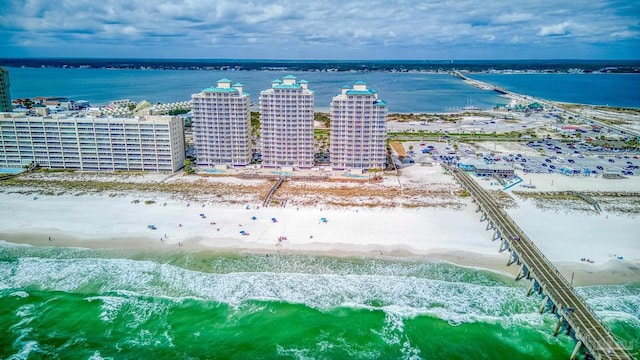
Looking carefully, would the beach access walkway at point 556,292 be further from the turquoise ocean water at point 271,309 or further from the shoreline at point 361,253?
the shoreline at point 361,253

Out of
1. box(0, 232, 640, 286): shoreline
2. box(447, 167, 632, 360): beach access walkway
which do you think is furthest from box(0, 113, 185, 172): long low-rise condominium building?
box(447, 167, 632, 360): beach access walkway

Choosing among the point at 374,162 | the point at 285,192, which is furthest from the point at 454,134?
the point at 285,192

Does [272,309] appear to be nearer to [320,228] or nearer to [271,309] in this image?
[271,309]

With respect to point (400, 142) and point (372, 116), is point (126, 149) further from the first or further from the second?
point (400, 142)

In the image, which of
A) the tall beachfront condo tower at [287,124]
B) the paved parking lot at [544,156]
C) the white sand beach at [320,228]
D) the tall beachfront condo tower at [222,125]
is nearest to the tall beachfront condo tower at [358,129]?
the tall beachfront condo tower at [287,124]

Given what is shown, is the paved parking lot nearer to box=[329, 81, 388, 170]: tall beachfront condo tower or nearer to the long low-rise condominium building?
box=[329, 81, 388, 170]: tall beachfront condo tower
